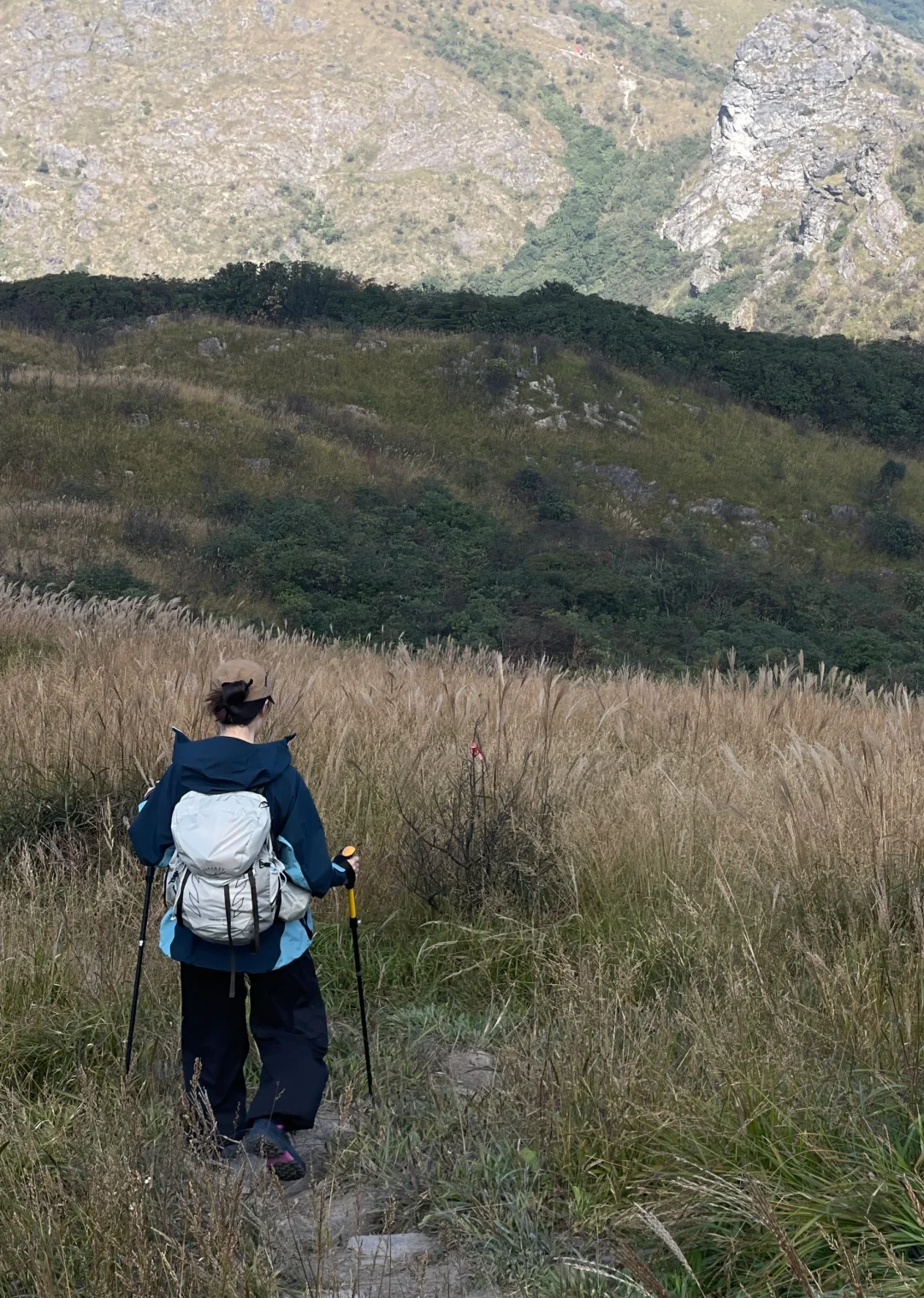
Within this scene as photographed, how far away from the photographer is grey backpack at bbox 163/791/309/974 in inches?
106

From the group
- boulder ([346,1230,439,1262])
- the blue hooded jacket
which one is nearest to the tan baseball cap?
the blue hooded jacket

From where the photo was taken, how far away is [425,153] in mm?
173000

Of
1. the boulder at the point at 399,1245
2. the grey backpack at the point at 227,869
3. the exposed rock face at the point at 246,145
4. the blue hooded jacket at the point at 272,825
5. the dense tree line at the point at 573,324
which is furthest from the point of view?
the exposed rock face at the point at 246,145

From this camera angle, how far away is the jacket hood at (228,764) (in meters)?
2.84

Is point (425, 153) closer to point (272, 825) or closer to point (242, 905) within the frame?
point (272, 825)

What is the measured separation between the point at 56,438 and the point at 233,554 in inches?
227

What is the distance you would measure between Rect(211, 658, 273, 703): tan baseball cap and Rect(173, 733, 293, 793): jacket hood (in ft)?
0.42

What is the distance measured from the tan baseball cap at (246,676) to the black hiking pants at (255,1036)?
67cm

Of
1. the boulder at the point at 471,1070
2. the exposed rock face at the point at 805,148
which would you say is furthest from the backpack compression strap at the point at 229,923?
the exposed rock face at the point at 805,148

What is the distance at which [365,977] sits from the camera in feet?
12.2

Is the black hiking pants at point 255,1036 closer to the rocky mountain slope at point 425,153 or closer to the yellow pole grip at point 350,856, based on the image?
the yellow pole grip at point 350,856

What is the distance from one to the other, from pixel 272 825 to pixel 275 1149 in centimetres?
74

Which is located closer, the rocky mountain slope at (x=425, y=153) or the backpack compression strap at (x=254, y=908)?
the backpack compression strap at (x=254, y=908)

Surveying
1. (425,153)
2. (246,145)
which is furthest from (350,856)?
(425,153)
